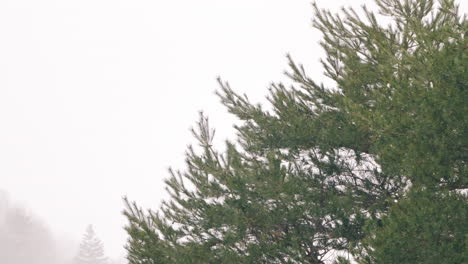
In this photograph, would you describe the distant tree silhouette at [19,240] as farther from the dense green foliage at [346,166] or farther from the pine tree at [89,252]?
the dense green foliage at [346,166]

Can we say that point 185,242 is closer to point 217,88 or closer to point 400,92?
point 217,88

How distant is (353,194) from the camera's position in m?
6.68

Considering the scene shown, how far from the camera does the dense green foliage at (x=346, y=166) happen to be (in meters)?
4.40

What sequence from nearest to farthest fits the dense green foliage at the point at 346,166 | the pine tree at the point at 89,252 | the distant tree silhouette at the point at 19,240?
the dense green foliage at the point at 346,166 < the distant tree silhouette at the point at 19,240 < the pine tree at the point at 89,252

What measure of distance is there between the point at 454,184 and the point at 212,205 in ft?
10.6

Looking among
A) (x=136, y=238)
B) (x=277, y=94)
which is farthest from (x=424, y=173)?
(x=136, y=238)

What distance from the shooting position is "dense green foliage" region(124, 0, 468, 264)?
440 cm

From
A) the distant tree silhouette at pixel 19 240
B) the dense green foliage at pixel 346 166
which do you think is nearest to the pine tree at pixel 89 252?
the distant tree silhouette at pixel 19 240

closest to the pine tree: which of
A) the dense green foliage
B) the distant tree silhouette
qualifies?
the distant tree silhouette

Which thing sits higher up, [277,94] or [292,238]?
[277,94]

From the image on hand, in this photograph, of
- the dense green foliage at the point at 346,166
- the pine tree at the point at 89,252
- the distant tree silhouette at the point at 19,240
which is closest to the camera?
the dense green foliage at the point at 346,166

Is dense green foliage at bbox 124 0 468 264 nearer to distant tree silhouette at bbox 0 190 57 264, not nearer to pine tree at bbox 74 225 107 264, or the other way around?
distant tree silhouette at bbox 0 190 57 264

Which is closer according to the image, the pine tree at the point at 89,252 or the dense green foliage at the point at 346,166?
the dense green foliage at the point at 346,166

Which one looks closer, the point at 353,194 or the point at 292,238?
the point at 292,238
